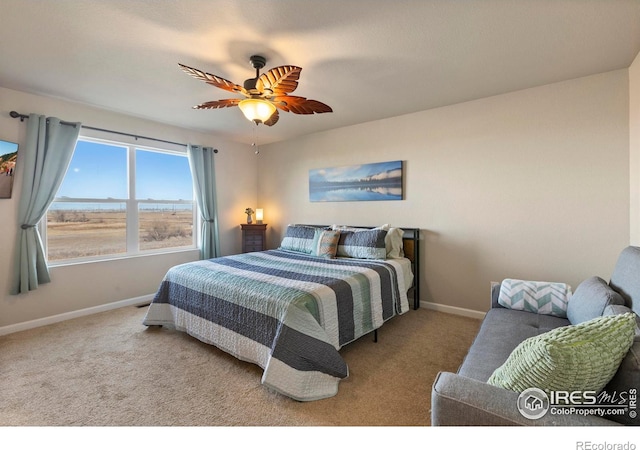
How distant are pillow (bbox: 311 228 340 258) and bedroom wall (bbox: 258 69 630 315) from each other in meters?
0.71

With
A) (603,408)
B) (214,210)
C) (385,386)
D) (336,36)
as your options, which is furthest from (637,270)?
(214,210)

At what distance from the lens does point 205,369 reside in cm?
221

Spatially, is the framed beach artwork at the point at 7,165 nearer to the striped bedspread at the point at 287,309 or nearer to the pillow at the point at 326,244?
the striped bedspread at the point at 287,309

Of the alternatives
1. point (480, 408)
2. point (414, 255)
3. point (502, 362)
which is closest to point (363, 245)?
point (414, 255)

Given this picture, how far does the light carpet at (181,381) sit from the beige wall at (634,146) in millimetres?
1606

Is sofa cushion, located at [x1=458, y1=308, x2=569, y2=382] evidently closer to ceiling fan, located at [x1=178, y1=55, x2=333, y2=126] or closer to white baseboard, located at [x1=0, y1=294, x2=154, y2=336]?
ceiling fan, located at [x1=178, y1=55, x2=333, y2=126]

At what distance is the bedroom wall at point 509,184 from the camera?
2.56 meters

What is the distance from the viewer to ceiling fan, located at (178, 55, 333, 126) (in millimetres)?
1943

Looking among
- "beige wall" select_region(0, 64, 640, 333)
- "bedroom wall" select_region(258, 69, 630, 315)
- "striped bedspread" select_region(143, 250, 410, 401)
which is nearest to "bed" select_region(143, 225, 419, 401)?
"striped bedspread" select_region(143, 250, 410, 401)

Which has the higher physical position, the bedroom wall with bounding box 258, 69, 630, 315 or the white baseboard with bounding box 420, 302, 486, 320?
the bedroom wall with bounding box 258, 69, 630, 315

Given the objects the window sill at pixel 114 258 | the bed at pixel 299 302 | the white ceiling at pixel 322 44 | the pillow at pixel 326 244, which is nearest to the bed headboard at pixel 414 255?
the bed at pixel 299 302

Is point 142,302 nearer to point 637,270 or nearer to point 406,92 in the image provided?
point 406,92

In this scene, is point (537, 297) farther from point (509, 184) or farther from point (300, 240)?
point (300, 240)

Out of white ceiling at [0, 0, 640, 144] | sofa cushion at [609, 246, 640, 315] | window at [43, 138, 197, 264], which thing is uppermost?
white ceiling at [0, 0, 640, 144]
